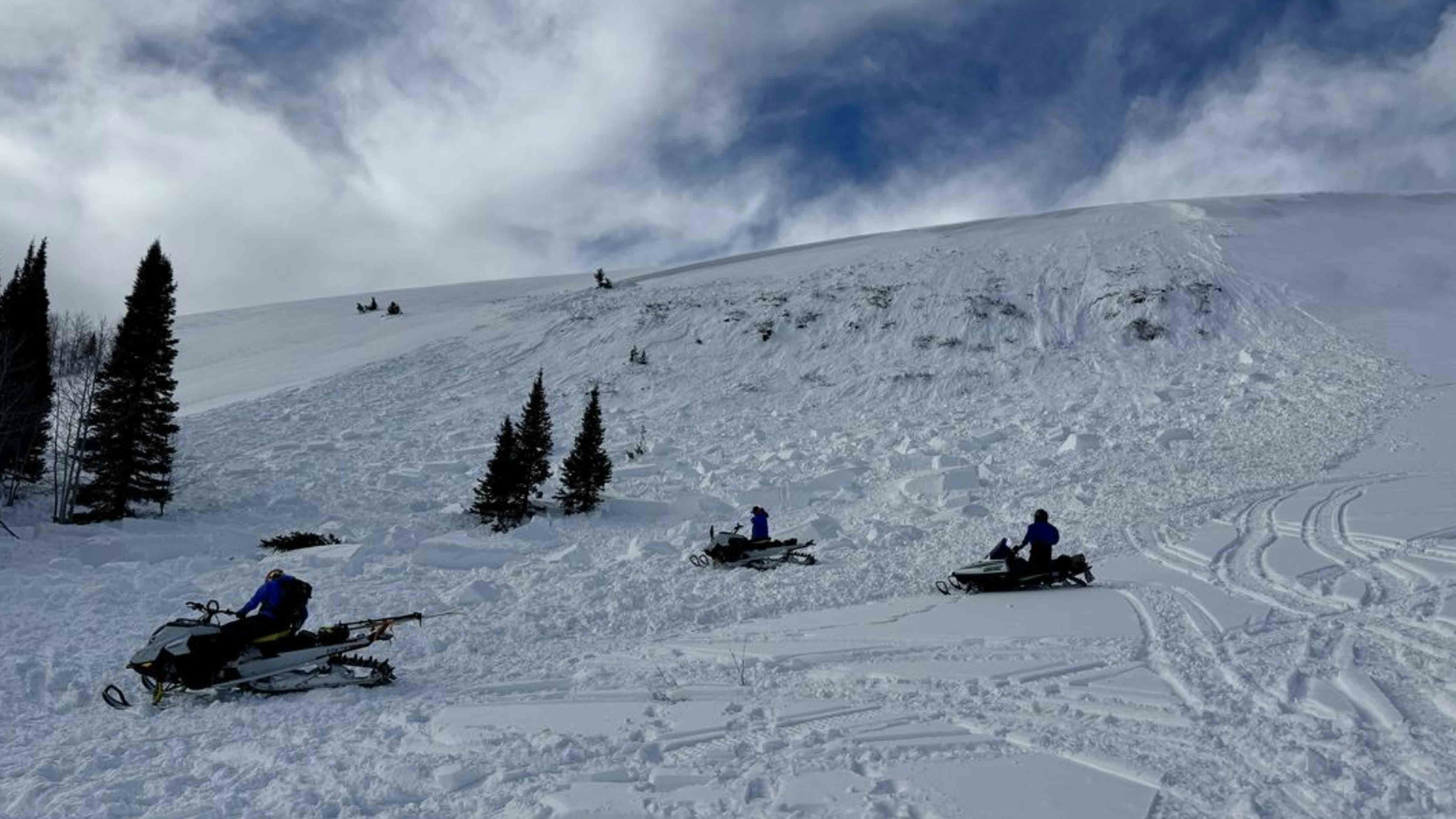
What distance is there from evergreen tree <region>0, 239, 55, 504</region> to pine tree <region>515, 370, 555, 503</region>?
14139mm

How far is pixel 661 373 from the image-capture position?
42.1m

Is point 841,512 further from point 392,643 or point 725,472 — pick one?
point 392,643

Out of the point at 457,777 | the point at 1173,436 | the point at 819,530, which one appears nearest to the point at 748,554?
the point at 819,530

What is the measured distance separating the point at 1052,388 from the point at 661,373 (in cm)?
1964

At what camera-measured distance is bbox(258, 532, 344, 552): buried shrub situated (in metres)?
20.3

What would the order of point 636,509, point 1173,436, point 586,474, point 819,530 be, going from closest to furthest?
point 819,530
point 636,509
point 1173,436
point 586,474

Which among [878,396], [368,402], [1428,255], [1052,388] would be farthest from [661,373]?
[1428,255]

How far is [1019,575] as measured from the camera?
1276 centimetres

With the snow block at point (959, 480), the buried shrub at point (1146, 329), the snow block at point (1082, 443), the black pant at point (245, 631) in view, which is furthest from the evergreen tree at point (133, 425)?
the buried shrub at point (1146, 329)

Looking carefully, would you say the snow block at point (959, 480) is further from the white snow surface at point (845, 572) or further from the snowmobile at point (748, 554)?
the snowmobile at point (748, 554)

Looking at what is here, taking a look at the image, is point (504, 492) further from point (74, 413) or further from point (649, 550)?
point (74, 413)

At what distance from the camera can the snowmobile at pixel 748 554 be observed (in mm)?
16500

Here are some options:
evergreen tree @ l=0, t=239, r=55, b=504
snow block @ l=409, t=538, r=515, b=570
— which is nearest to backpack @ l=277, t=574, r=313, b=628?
snow block @ l=409, t=538, r=515, b=570

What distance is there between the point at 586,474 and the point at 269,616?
16323 mm
